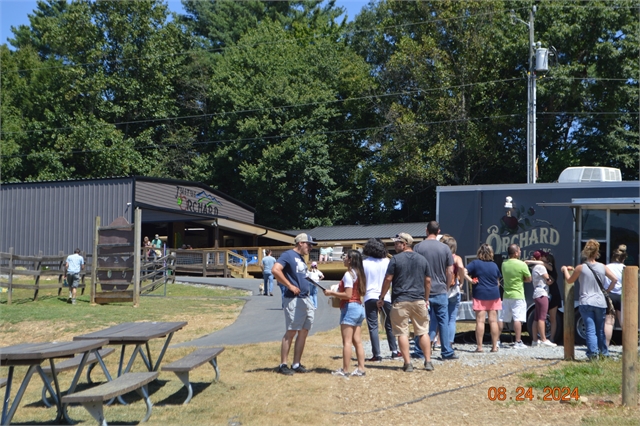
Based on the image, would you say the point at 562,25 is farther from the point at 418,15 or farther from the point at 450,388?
the point at 450,388

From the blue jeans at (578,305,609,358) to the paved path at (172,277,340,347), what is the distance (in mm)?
5484

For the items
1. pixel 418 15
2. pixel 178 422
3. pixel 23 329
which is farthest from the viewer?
pixel 418 15

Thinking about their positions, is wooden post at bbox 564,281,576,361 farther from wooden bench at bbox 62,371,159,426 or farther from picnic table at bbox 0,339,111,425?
picnic table at bbox 0,339,111,425

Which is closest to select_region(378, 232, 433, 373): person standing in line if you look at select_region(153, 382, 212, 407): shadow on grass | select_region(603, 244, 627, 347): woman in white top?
select_region(153, 382, 212, 407): shadow on grass

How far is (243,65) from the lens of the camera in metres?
54.1

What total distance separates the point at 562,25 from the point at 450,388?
110ft

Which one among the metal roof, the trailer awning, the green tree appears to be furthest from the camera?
the green tree

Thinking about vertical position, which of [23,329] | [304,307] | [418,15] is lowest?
[23,329]

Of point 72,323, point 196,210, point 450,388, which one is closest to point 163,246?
point 196,210

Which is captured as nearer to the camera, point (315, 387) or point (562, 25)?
point (315, 387)

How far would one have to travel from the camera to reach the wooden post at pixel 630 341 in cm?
799

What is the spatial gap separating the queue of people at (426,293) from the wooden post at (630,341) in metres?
2.39

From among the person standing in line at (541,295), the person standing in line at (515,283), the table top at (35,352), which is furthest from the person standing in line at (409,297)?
the table top at (35,352)
